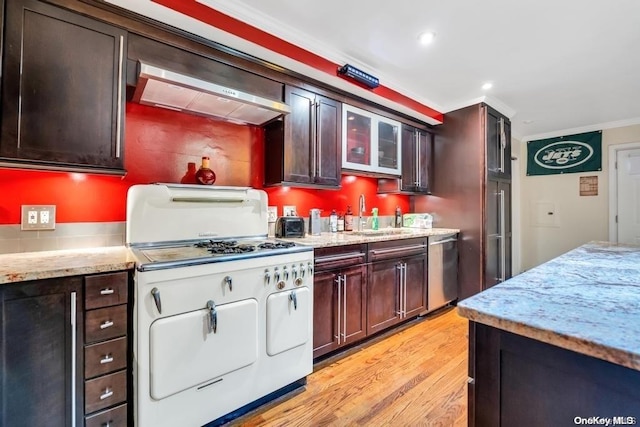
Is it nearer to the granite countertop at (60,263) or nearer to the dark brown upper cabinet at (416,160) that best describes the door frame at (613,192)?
the dark brown upper cabinet at (416,160)

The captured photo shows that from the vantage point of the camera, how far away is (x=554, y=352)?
28.8 inches

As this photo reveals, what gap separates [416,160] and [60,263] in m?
3.37

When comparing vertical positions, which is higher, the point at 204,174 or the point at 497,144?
the point at 497,144

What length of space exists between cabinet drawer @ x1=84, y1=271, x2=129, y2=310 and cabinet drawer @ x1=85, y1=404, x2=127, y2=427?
0.49m

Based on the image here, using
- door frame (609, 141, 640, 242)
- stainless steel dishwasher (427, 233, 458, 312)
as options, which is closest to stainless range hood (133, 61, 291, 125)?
stainless steel dishwasher (427, 233, 458, 312)

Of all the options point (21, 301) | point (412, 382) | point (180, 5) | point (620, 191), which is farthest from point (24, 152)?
point (620, 191)

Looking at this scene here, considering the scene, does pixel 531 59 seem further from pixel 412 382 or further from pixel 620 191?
pixel 620 191

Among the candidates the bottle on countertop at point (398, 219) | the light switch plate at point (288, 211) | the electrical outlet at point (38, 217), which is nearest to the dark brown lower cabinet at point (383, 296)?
the light switch plate at point (288, 211)

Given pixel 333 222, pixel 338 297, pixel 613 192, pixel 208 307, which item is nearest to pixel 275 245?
pixel 208 307

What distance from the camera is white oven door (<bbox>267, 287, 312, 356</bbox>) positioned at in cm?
178

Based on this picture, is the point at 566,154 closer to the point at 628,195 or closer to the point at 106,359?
the point at 628,195

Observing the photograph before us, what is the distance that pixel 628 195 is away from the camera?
14.4 ft

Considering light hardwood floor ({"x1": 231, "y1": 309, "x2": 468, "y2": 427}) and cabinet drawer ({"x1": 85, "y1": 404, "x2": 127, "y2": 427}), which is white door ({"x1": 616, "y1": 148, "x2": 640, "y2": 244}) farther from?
cabinet drawer ({"x1": 85, "y1": 404, "x2": 127, "y2": 427})

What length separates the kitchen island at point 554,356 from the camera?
0.64 metres
